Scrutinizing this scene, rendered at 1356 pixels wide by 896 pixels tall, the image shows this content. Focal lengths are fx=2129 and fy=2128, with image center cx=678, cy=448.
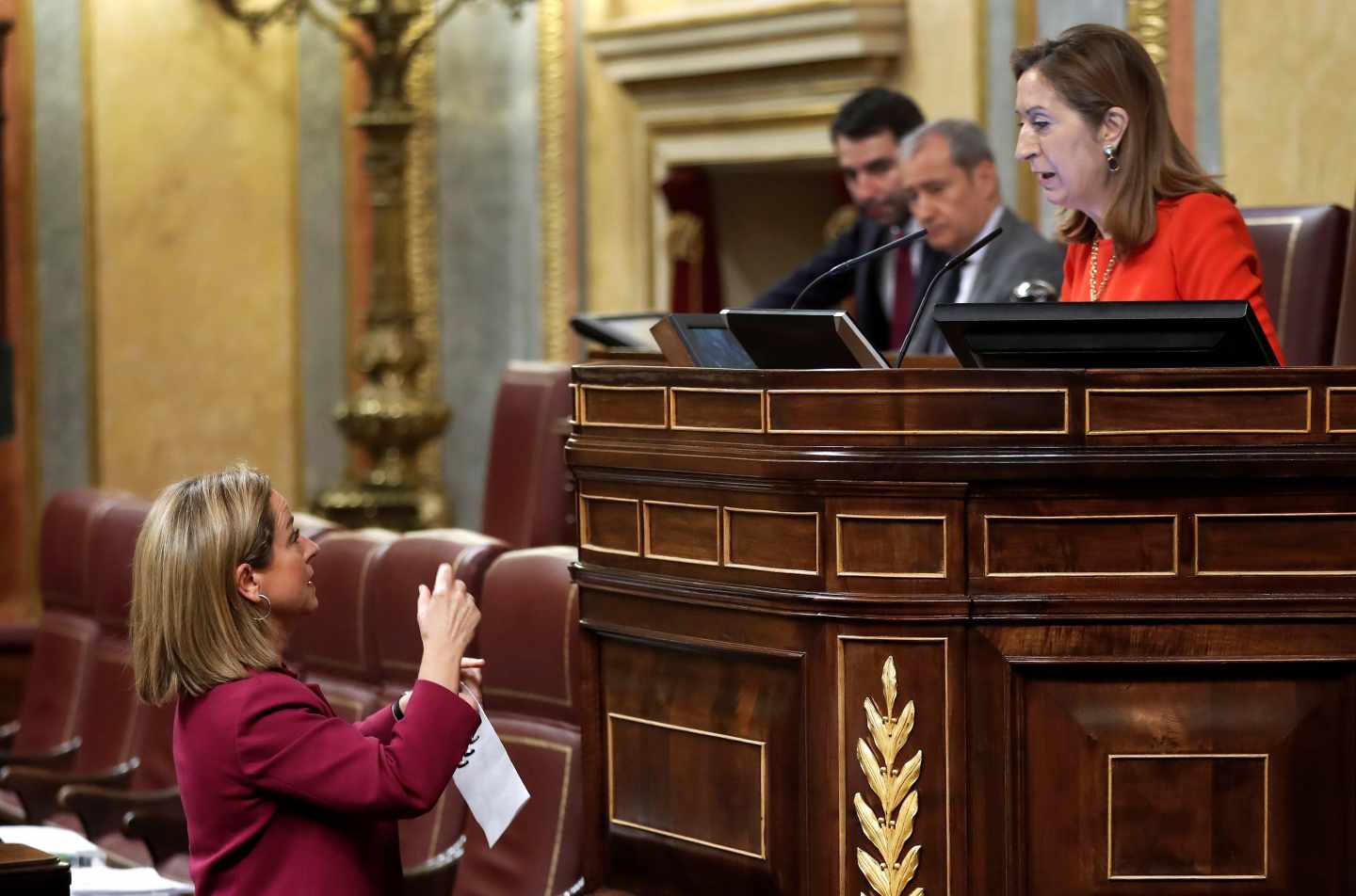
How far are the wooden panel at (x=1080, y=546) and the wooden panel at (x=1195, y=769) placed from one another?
11 centimetres

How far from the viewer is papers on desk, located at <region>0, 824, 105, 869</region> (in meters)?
3.63

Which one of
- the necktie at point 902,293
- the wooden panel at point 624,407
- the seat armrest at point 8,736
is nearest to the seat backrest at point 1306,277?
the necktie at point 902,293

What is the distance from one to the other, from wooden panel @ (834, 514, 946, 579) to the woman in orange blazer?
0.58m

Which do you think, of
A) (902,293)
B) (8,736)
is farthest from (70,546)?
(902,293)

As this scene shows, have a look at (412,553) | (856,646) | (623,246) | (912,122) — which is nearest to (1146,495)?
(856,646)

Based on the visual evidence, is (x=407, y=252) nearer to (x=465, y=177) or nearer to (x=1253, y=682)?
(x=465, y=177)

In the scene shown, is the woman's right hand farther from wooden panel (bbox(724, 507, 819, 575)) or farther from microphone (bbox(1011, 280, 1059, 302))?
Answer: microphone (bbox(1011, 280, 1059, 302))

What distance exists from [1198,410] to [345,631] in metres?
2.19

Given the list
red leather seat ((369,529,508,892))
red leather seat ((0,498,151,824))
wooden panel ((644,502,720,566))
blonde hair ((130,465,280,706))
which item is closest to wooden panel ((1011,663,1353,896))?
wooden panel ((644,502,720,566))

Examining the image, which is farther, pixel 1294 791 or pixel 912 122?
pixel 912 122

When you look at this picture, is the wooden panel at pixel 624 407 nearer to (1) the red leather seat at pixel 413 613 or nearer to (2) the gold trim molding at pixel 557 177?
(1) the red leather seat at pixel 413 613

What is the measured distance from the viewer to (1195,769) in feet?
7.90

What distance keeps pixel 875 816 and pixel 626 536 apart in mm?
550

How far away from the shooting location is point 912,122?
4758mm
